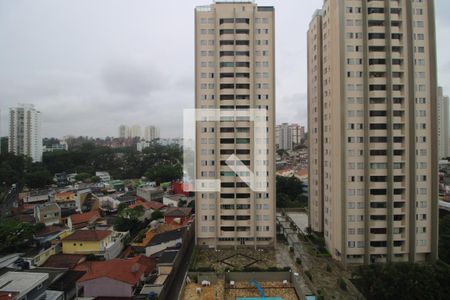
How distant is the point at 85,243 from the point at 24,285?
3.86m

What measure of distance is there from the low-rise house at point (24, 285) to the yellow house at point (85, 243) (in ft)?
10.3

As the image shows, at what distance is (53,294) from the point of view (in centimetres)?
738

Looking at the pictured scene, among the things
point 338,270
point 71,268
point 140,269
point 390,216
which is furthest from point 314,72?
point 71,268

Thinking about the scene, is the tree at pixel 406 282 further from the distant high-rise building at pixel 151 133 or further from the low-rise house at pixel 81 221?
the distant high-rise building at pixel 151 133

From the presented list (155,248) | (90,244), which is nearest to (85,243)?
(90,244)

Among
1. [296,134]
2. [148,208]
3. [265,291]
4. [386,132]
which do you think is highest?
[296,134]

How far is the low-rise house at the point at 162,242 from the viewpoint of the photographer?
1031 cm

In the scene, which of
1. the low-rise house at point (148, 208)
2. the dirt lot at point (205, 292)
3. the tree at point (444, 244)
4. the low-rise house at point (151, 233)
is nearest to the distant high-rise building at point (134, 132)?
the low-rise house at point (148, 208)

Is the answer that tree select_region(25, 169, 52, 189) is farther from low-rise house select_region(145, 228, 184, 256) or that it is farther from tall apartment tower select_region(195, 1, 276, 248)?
tall apartment tower select_region(195, 1, 276, 248)

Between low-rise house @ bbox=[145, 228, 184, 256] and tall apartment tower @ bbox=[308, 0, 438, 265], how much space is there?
6.39 meters

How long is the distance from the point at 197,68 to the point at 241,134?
134 inches

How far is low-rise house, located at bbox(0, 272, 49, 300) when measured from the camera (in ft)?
20.8

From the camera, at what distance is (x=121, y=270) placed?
788 centimetres

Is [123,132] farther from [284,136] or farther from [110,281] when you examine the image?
[110,281]
